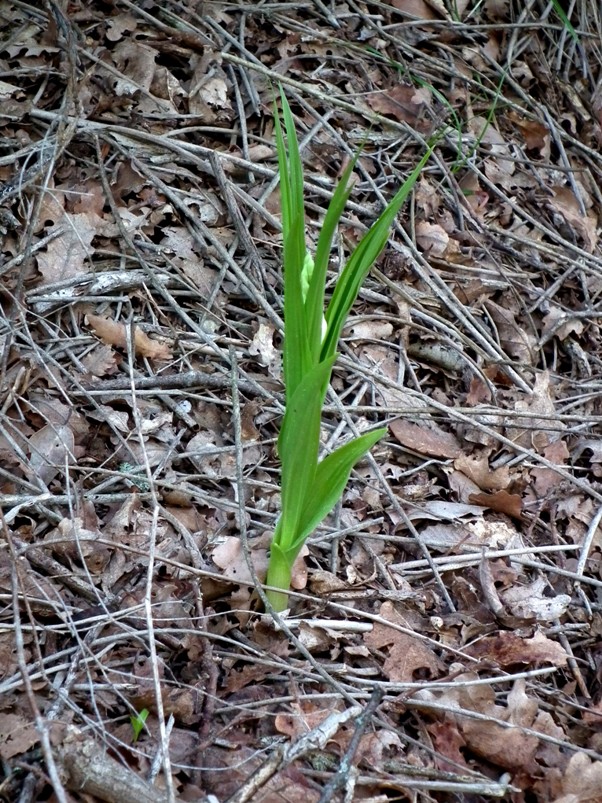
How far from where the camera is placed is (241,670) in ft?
4.66

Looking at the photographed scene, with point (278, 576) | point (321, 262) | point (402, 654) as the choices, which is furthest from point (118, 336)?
point (402, 654)

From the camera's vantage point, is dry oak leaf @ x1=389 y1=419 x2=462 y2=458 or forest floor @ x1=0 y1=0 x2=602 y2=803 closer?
forest floor @ x1=0 y1=0 x2=602 y2=803

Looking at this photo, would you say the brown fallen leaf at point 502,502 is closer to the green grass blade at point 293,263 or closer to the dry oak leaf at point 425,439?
the dry oak leaf at point 425,439

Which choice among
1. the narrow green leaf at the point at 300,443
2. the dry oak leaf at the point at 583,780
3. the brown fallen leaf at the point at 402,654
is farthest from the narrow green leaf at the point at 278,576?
the dry oak leaf at the point at 583,780

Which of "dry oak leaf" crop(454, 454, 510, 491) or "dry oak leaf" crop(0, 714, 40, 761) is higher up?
"dry oak leaf" crop(0, 714, 40, 761)

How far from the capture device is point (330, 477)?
1.31 meters

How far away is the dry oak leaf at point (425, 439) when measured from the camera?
2008 mm

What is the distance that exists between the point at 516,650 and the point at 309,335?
2.89 feet

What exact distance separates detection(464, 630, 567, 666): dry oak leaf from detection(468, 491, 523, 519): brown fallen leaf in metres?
0.40

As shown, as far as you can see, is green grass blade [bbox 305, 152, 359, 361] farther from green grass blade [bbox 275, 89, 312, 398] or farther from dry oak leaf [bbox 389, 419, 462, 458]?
dry oak leaf [bbox 389, 419, 462, 458]

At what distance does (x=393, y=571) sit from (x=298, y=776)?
0.59 metres

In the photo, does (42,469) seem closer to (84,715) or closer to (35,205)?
(84,715)

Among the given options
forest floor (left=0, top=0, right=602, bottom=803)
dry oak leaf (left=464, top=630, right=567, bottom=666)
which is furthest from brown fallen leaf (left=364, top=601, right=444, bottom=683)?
dry oak leaf (left=464, top=630, right=567, bottom=666)

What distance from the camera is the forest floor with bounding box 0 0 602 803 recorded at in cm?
131
